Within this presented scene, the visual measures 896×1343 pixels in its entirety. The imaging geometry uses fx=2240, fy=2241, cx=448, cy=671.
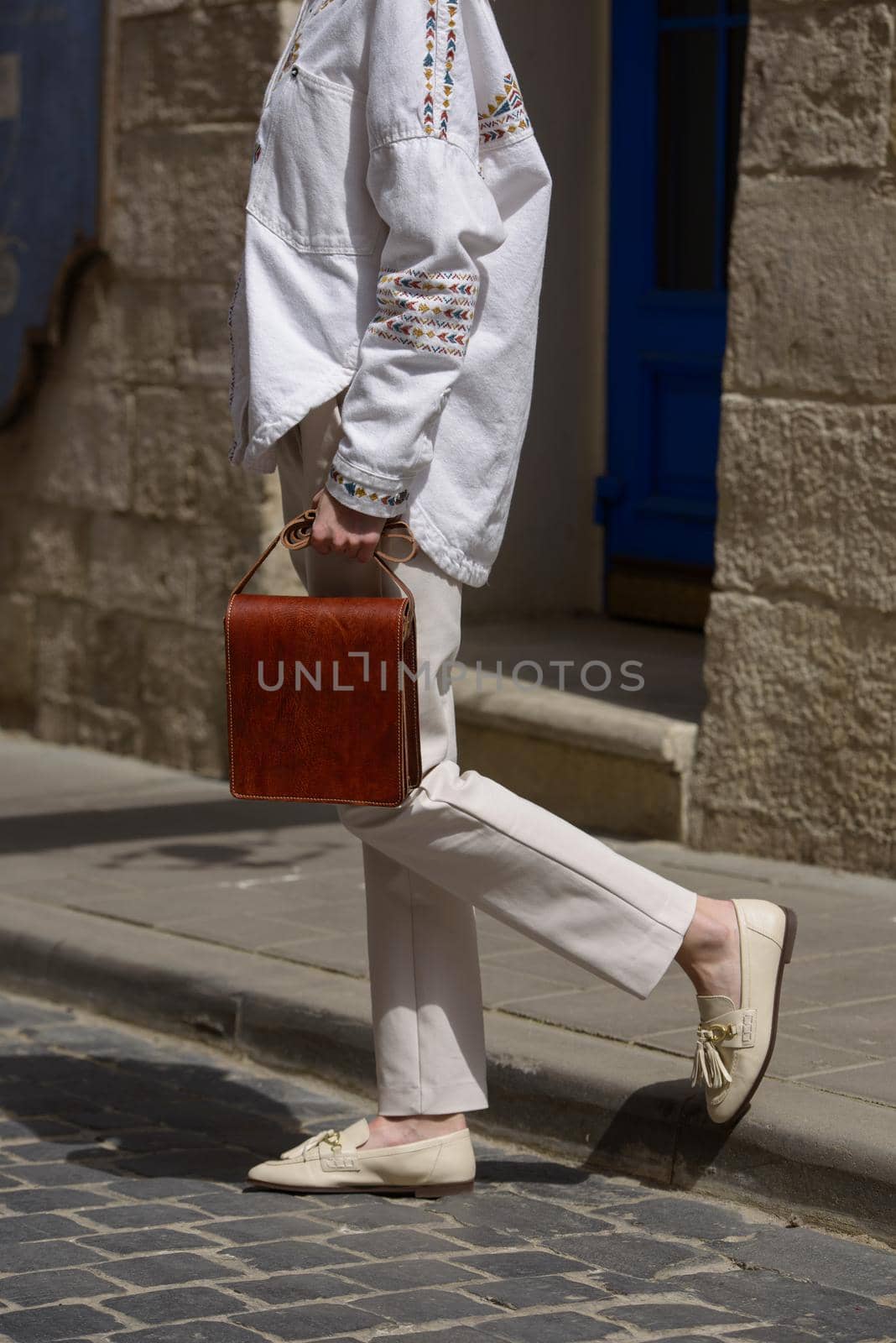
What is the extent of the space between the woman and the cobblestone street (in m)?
0.16

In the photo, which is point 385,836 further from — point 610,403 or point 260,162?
point 610,403

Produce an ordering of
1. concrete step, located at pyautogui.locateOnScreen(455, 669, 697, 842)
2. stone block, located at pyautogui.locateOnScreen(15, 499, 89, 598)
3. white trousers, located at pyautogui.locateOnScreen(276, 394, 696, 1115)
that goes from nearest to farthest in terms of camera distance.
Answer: white trousers, located at pyautogui.locateOnScreen(276, 394, 696, 1115) → concrete step, located at pyautogui.locateOnScreen(455, 669, 697, 842) → stone block, located at pyautogui.locateOnScreen(15, 499, 89, 598)

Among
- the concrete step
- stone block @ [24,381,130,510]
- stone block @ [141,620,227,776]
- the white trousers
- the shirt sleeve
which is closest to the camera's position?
the shirt sleeve

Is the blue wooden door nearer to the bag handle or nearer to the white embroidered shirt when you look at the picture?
the white embroidered shirt

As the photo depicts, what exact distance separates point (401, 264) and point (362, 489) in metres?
0.32

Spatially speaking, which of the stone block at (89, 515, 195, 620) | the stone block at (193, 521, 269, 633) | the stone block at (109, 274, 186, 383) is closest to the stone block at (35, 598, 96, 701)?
the stone block at (89, 515, 195, 620)

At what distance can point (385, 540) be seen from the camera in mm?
3275

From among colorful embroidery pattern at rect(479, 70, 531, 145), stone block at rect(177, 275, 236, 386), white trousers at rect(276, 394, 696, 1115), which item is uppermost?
colorful embroidery pattern at rect(479, 70, 531, 145)

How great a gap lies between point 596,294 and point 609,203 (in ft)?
0.98

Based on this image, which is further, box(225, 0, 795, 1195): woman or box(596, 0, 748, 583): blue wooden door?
box(596, 0, 748, 583): blue wooden door

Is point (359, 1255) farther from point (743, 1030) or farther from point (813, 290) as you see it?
point (813, 290)

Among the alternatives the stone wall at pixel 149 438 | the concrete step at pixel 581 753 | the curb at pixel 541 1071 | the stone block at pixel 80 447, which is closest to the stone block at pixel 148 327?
the stone wall at pixel 149 438

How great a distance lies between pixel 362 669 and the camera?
127 inches

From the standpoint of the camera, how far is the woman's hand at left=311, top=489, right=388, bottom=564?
10.5 ft
